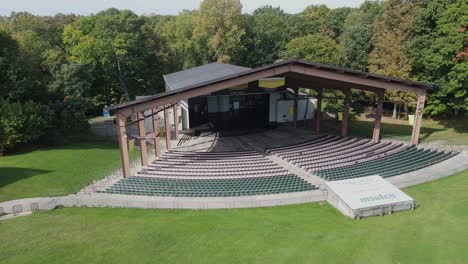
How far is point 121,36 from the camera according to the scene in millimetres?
37031

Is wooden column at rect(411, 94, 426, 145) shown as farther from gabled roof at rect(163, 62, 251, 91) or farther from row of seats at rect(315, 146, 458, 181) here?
gabled roof at rect(163, 62, 251, 91)

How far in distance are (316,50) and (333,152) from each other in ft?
54.4

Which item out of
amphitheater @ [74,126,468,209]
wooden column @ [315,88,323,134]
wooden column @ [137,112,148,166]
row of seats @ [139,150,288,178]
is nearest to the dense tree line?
wooden column @ [315,88,323,134]

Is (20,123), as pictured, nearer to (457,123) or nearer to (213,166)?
(213,166)

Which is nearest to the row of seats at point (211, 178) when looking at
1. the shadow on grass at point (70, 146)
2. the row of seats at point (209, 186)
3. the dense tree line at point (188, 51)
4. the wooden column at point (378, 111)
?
→ the row of seats at point (209, 186)

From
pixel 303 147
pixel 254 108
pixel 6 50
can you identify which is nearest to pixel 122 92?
pixel 6 50

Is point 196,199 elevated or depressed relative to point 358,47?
depressed

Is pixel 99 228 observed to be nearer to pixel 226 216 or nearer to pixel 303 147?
pixel 226 216

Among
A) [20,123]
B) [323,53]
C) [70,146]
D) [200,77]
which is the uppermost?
[323,53]

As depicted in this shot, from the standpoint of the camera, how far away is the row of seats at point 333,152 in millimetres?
17961

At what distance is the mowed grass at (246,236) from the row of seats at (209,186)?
4.50 feet

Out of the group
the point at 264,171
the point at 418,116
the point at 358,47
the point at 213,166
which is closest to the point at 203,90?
the point at 213,166

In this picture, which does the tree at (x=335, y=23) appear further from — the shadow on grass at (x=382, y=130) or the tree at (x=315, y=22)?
the shadow on grass at (x=382, y=130)

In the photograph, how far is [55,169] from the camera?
19172 millimetres
